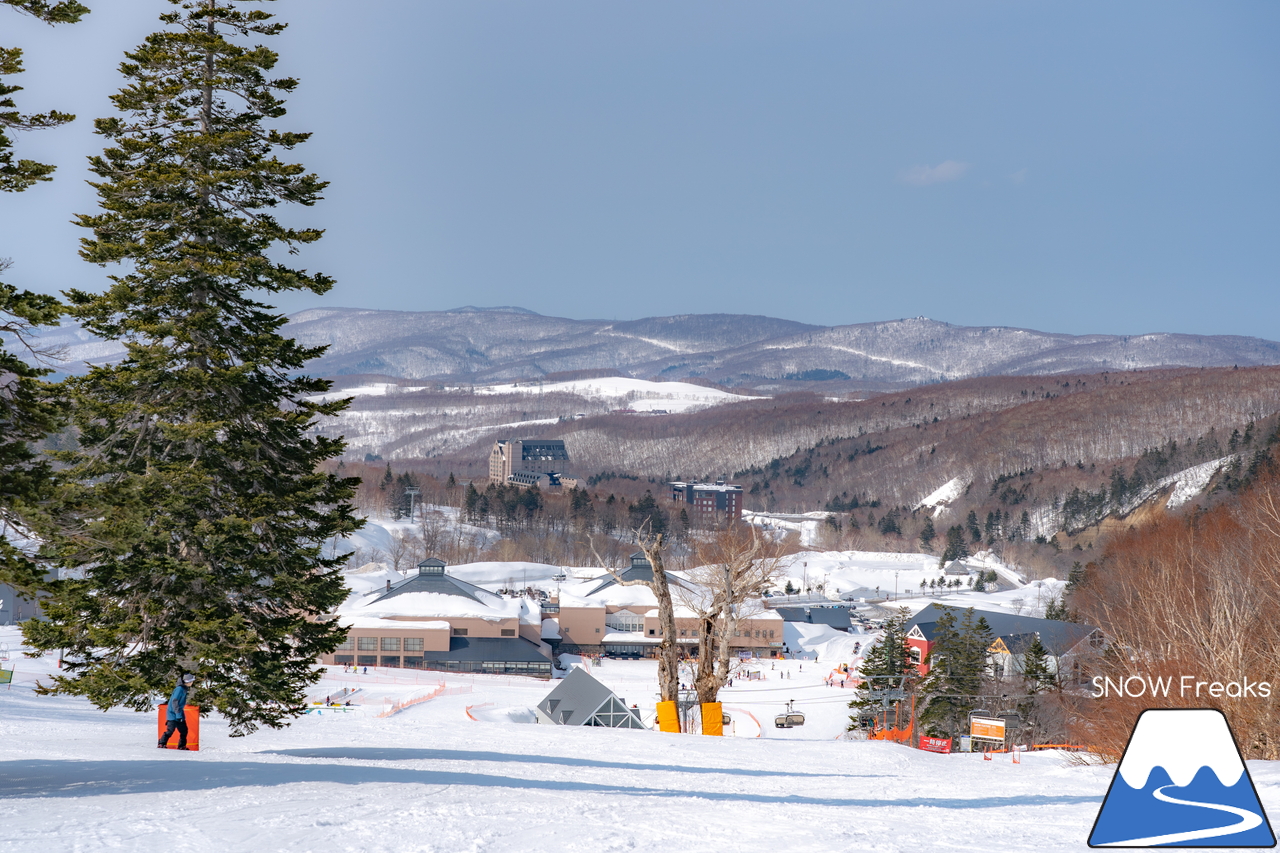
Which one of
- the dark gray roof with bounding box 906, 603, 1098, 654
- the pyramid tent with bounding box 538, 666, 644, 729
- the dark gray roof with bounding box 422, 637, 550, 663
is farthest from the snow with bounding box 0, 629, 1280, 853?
the dark gray roof with bounding box 422, 637, 550, 663

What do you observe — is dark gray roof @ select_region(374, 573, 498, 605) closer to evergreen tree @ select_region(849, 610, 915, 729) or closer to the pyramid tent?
evergreen tree @ select_region(849, 610, 915, 729)

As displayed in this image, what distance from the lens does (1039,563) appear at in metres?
132

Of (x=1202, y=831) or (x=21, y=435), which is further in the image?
(x=21, y=435)

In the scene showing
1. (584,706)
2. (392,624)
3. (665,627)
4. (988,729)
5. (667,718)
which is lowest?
(392,624)

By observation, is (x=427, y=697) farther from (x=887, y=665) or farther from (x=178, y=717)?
(x=178, y=717)

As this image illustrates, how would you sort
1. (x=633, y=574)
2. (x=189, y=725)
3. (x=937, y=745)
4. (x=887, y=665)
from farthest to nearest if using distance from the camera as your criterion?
(x=633, y=574) < (x=887, y=665) < (x=937, y=745) < (x=189, y=725)

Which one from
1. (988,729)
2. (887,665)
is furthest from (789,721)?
(988,729)

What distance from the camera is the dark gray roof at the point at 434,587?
236 ft

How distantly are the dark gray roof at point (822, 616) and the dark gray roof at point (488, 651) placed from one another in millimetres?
28551

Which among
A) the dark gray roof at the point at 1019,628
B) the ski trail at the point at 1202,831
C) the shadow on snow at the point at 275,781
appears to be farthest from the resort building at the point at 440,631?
the ski trail at the point at 1202,831

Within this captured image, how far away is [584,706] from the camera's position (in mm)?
33219

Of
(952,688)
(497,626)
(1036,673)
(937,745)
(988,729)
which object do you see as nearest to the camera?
(988,729)
